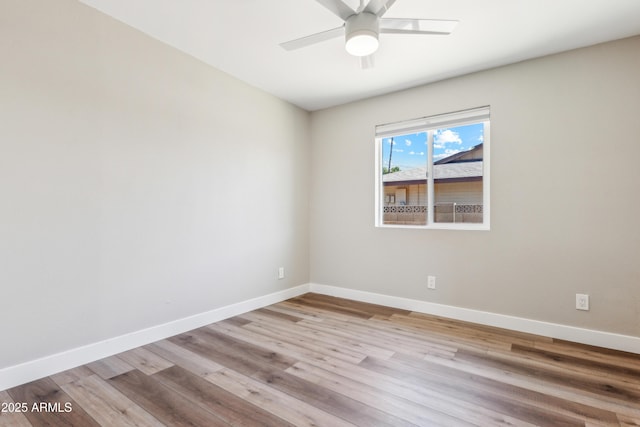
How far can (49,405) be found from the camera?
1606 mm

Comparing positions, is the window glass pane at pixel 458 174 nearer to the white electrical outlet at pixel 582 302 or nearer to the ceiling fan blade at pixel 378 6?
the white electrical outlet at pixel 582 302

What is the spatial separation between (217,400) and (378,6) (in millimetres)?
2342

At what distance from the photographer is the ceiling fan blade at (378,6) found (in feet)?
5.39

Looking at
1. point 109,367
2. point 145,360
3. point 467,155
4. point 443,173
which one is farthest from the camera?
point 443,173

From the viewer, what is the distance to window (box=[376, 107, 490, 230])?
2.96 m

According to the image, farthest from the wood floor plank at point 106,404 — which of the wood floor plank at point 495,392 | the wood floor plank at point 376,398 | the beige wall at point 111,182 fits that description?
the wood floor plank at point 495,392

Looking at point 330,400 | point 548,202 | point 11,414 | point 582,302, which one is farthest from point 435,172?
point 11,414

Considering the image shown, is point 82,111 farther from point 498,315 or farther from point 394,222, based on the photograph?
point 498,315

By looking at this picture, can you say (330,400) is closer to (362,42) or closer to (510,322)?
(510,322)

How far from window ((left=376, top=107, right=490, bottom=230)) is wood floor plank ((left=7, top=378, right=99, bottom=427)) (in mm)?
2928

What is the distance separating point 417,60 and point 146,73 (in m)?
2.25

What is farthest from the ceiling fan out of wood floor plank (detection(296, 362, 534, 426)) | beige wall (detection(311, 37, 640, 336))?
wood floor plank (detection(296, 362, 534, 426))

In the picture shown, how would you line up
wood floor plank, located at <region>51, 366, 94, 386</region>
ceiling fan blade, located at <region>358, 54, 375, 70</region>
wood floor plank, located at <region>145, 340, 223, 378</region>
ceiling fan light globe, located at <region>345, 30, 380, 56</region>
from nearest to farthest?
ceiling fan light globe, located at <region>345, 30, 380, 56</region>, wood floor plank, located at <region>51, 366, 94, 386</region>, wood floor plank, located at <region>145, 340, 223, 378</region>, ceiling fan blade, located at <region>358, 54, 375, 70</region>

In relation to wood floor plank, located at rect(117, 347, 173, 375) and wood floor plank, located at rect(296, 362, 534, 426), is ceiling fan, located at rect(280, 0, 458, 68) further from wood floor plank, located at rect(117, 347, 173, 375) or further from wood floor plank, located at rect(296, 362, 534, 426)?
wood floor plank, located at rect(117, 347, 173, 375)
